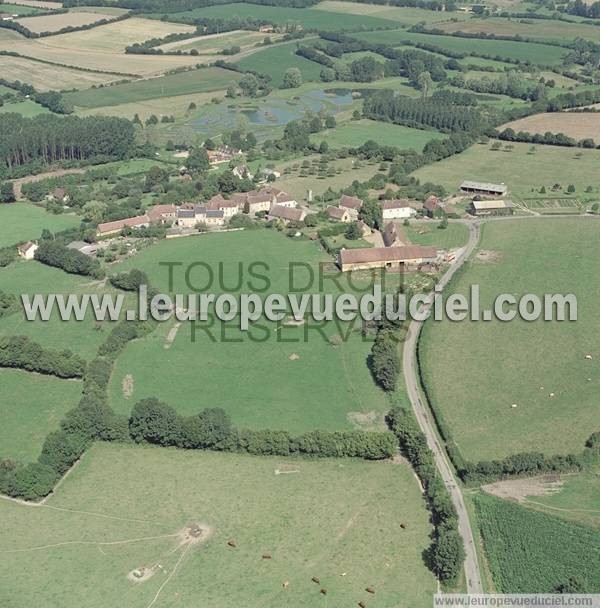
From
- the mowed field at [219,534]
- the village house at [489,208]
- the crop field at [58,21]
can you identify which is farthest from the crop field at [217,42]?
the mowed field at [219,534]

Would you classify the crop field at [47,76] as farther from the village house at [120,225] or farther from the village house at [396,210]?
the village house at [396,210]

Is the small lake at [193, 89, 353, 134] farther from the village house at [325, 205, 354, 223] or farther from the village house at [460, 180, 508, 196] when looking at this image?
the village house at [325, 205, 354, 223]

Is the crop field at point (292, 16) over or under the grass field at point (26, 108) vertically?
over

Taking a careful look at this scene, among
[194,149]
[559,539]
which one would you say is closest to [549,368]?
[559,539]

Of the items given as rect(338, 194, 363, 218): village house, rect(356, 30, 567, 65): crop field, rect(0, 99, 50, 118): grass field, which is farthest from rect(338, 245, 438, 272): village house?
rect(356, 30, 567, 65): crop field

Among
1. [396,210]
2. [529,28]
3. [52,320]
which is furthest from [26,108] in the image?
[529,28]

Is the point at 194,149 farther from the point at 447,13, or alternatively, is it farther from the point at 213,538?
the point at 447,13
